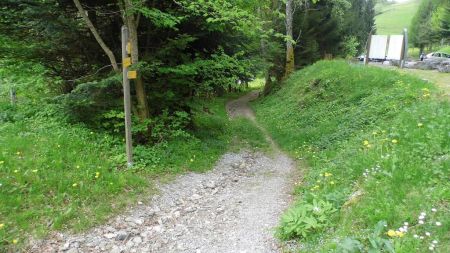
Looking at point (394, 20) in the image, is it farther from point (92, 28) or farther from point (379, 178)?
point (379, 178)

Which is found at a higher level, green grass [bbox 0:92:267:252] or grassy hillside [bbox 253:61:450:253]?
grassy hillside [bbox 253:61:450:253]

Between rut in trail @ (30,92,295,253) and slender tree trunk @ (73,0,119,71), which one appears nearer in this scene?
rut in trail @ (30,92,295,253)

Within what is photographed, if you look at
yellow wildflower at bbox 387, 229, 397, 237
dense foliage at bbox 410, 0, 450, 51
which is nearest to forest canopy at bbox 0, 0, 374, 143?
yellow wildflower at bbox 387, 229, 397, 237

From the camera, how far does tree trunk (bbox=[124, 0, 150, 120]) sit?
9695mm

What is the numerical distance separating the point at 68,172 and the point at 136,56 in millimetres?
3757

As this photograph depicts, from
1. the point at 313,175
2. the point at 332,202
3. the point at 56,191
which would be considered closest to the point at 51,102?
the point at 56,191

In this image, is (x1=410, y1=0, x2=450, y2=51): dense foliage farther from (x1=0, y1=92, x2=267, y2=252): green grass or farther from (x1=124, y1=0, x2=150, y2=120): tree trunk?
(x1=0, y1=92, x2=267, y2=252): green grass

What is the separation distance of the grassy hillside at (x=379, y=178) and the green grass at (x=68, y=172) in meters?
3.49

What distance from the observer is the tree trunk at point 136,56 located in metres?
9.70

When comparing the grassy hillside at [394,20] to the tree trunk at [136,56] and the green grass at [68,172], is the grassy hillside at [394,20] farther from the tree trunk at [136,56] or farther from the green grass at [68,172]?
the green grass at [68,172]

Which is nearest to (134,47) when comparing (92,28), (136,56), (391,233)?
(136,56)

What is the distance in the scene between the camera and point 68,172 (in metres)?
7.66

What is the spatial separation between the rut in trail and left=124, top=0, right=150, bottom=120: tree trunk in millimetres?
2717

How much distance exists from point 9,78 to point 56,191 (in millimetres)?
4790
